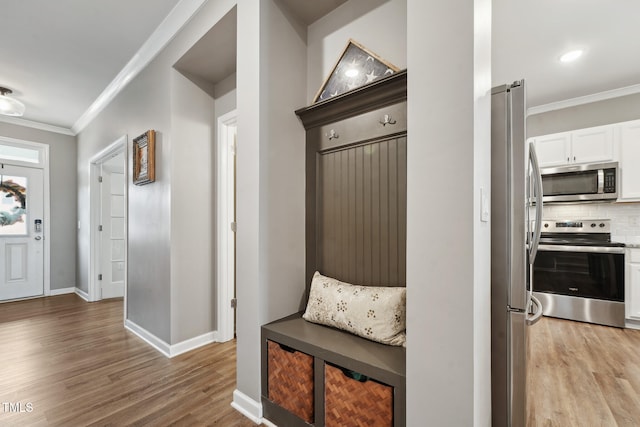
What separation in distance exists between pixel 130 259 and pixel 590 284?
5.05 meters

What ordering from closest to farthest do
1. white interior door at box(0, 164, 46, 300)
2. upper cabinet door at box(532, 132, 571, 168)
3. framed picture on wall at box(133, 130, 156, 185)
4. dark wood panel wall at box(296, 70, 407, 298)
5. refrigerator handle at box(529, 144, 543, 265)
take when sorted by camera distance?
refrigerator handle at box(529, 144, 543, 265)
dark wood panel wall at box(296, 70, 407, 298)
framed picture on wall at box(133, 130, 156, 185)
upper cabinet door at box(532, 132, 571, 168)
white interior door at box(0, 164, 46, 300)

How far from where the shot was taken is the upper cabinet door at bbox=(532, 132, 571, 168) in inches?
141

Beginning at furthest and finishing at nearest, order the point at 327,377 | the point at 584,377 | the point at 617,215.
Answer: the point at 617,215, the point at 584,377, the point at 327,377

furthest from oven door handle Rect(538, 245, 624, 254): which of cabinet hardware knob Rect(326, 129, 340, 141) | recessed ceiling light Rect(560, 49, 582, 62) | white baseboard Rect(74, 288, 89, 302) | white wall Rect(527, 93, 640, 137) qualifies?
white baseboard Rect(74, 288, 89, 302)

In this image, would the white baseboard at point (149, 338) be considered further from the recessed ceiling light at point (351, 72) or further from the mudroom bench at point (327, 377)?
the recessed ceiling light at point (351, 72)

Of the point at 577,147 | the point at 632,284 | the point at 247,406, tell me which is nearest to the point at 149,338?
the point at 247,406

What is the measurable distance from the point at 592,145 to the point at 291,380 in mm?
4203

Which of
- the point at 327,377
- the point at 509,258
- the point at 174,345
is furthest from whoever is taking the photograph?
the point at 174,345

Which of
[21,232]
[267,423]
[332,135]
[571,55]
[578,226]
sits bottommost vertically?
[267,423]

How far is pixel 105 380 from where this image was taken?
6.69 feet

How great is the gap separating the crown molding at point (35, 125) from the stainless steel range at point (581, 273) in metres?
7.27

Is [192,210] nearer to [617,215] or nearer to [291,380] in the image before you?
[291,380]

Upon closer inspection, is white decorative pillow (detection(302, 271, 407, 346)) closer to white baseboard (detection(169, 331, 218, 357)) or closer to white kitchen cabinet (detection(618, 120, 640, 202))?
white baseboard (detection(169, 331, 218, 357))

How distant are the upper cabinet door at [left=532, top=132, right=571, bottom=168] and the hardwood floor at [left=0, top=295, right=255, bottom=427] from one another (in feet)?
14.1
